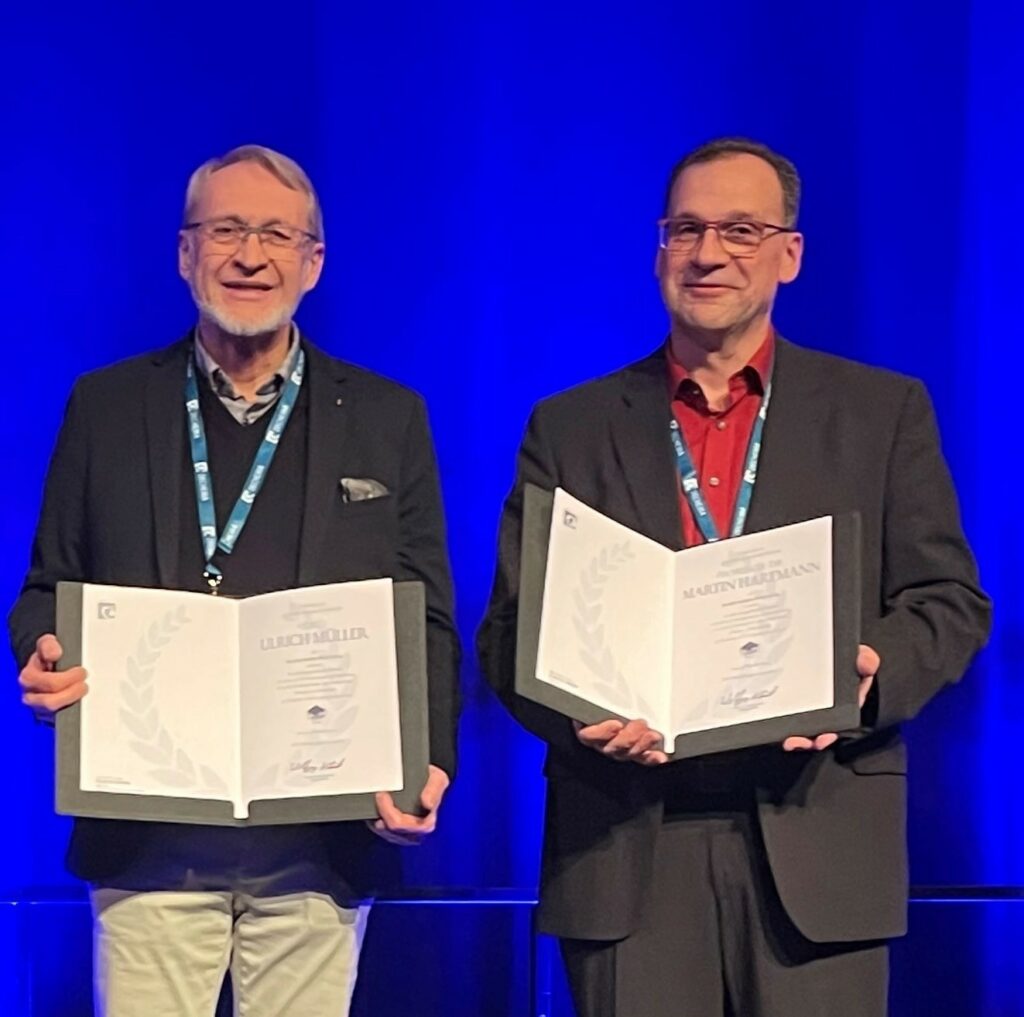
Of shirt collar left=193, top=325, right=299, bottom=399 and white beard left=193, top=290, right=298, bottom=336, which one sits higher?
white beard left=193, top=290, right=298, bottom=336

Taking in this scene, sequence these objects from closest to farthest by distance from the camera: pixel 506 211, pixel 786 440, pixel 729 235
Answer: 1. pixel 786 440
2. pixel 729 235
3. pixel 506 211

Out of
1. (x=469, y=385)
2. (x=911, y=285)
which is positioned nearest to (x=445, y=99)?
(x=469, y=385)

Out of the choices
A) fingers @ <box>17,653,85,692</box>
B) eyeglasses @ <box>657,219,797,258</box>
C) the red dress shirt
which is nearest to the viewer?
fingers @ <box>17,653,85,692</box>

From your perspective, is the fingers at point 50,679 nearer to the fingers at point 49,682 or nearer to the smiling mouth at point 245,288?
the fingers at point 49,682

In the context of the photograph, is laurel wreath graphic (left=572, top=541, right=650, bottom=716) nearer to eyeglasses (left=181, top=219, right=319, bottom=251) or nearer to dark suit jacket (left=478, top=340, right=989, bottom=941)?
dark suit jacket (left=478, top=340, right=989, bottom=941)

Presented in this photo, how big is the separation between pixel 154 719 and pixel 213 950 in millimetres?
341

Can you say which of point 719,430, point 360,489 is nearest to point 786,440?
point 719,430

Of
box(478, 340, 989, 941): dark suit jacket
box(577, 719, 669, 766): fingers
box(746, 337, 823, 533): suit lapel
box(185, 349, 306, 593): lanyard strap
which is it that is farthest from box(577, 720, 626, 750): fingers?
Answer: box(185, 349, 306, 593): lanyard strap

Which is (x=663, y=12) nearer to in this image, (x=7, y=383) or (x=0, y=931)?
(x=7, y=383)

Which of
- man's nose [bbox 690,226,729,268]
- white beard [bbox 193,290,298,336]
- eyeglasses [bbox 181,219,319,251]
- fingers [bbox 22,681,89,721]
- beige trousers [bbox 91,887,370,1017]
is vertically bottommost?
beige trousers [bbox 91,887,370,1017]

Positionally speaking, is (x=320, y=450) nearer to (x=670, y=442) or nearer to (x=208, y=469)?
(x=208, y=469)

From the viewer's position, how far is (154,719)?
201cm

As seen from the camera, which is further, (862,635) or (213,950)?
(213,950)

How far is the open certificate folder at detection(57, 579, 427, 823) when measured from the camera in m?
1.97
